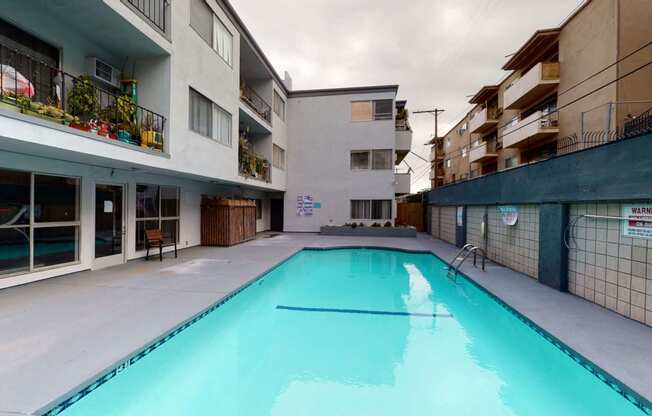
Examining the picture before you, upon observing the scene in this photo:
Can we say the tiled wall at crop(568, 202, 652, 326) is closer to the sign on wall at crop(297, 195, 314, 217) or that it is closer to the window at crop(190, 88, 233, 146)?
the window at crop(190, 88, 233, 146)

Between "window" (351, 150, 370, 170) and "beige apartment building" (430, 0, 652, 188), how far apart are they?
24.6ft

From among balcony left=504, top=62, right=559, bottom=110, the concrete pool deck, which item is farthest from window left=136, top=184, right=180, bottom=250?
balcony left=504, top=62, right=559, bottom=110

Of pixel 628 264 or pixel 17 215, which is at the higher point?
pixel 17 215

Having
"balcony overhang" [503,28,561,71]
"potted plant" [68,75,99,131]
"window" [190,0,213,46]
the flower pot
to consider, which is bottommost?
the flower pot

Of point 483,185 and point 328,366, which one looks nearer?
point 328,366

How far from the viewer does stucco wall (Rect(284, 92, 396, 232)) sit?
1769 cm

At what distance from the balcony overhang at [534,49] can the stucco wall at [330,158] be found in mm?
7162

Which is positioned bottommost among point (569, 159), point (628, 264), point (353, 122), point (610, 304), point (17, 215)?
point (610, 304)

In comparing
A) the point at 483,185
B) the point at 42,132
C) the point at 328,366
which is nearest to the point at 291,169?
the point at 483,185

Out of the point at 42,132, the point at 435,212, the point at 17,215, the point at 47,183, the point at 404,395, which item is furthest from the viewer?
the point at 435,212

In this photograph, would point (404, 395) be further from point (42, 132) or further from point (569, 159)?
point (42, 132)

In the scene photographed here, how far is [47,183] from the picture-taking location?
6.15 metres

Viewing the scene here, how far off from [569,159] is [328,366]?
6164mm

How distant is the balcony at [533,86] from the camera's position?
14328mm
